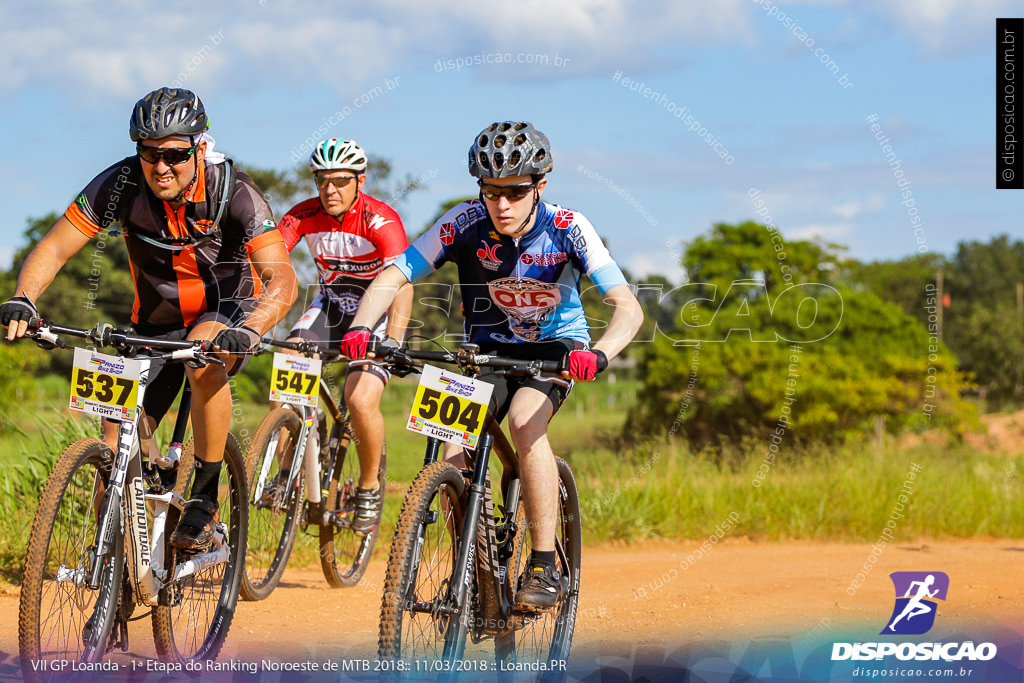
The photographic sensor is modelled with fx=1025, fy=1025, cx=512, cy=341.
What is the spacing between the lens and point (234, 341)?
3891 mm

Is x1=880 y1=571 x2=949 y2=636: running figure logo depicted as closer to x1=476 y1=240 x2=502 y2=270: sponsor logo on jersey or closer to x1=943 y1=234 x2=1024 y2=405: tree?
x1=476 y1=240 x2=502 y2=270: sponsor logo on jersey

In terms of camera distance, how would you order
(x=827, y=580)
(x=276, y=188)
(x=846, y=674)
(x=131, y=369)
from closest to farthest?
1. (x=131, y=369)
2. (x=846, y=674)
3. (x=827, y=580)
4. (x=276, y=188)

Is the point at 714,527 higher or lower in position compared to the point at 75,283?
lower

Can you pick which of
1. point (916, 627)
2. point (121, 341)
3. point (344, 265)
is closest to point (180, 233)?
point (121, 341)

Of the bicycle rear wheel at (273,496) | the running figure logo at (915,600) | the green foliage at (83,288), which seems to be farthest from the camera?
the green foliage at (83,288)

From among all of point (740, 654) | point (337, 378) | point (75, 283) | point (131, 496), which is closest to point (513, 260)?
point (131, 496)

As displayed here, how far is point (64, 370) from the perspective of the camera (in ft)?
80.2

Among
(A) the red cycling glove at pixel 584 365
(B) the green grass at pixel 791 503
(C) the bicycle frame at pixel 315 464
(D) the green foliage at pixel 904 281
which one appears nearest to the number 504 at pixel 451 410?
(A) the red cycling glove at pixel 584 365

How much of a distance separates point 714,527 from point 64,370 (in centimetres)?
1980

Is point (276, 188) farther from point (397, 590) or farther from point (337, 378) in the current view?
point (397, 590)

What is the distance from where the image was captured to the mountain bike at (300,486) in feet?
20.1

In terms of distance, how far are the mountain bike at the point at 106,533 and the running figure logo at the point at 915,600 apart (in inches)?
145

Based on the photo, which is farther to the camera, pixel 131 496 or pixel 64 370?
pixel 64 370

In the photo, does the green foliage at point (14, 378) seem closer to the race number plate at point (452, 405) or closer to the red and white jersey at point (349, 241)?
the red and white jersey at point (349, 241)
